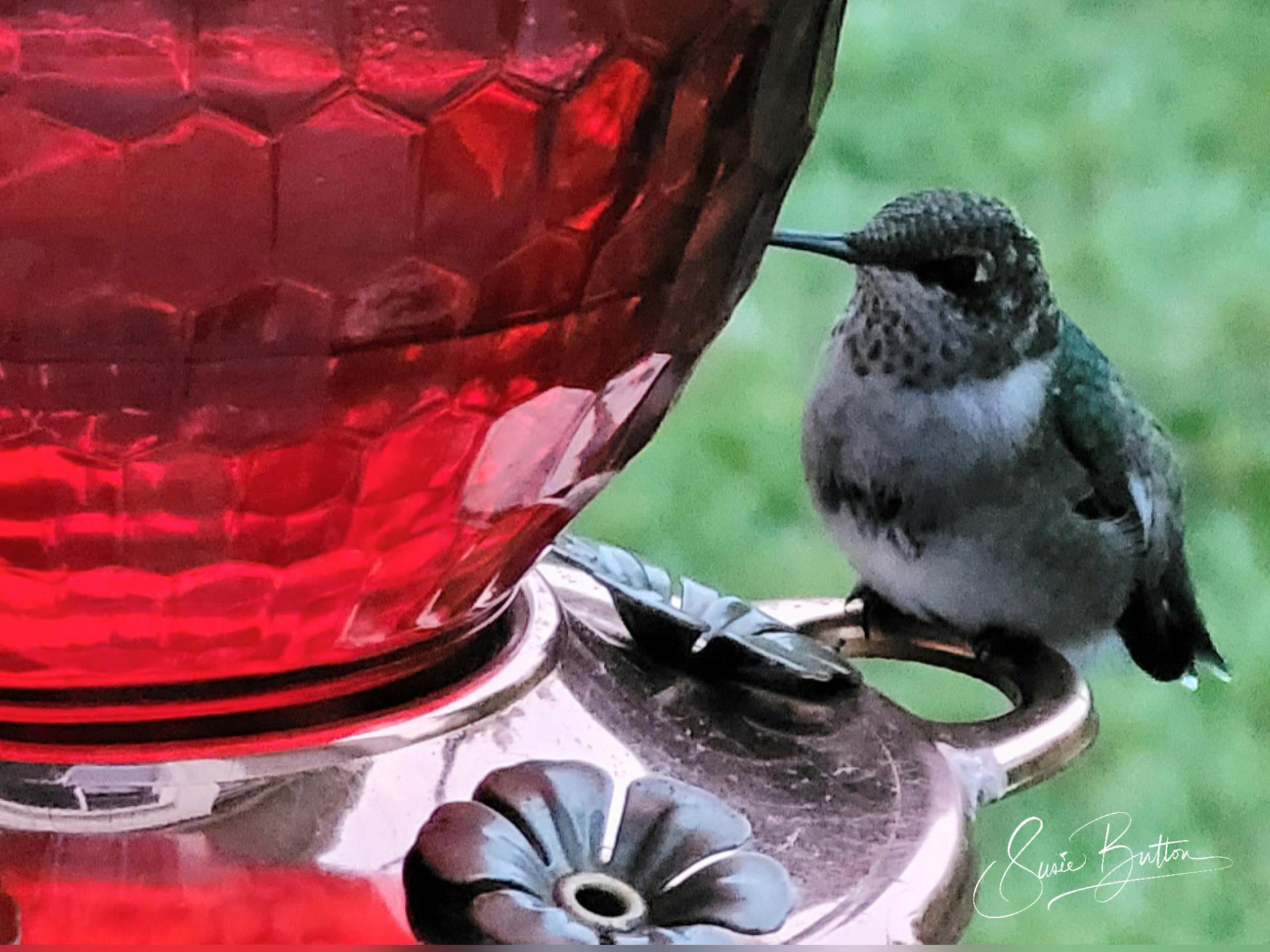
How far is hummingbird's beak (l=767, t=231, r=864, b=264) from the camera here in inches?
23.5

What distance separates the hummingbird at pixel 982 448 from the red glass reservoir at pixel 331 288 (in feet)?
1.17

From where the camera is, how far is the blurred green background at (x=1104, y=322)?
1073mm

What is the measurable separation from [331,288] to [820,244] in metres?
0.39

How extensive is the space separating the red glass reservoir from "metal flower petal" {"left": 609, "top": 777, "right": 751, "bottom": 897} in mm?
60

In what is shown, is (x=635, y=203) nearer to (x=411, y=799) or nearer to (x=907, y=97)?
(x=411, y=799)

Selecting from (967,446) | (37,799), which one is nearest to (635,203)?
(37,799)

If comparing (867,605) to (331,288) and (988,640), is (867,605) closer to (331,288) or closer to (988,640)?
(988,640)

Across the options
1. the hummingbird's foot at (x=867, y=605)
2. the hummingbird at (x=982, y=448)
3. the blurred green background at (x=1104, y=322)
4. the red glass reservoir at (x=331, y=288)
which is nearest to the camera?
the red glass reservoir at (x=331, y=288)

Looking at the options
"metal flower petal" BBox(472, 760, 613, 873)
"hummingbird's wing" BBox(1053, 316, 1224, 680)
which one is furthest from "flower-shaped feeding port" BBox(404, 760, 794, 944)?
"hummingbird's wing" BBox(1053, 316, 1224, 680)

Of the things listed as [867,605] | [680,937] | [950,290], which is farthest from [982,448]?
[680,937]

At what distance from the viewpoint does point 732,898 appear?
31cm

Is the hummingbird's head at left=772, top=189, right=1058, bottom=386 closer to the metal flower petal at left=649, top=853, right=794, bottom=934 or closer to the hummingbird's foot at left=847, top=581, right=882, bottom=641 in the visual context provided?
the hummingbird's foot at left=847, top=581, right=882, bottom=641

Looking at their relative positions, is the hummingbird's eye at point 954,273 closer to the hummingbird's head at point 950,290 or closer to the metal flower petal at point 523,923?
the hummingbird's head at point 950,290
